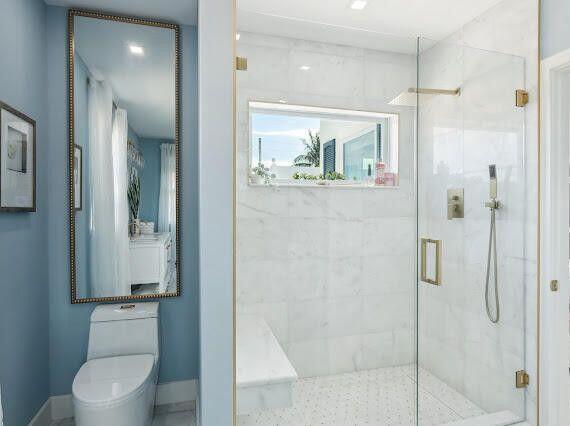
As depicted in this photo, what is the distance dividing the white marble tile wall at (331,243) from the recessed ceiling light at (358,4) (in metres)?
0.24

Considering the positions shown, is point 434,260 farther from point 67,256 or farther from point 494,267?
point 67,256

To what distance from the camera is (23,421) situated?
1.84 m

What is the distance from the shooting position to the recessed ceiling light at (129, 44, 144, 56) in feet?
7.23

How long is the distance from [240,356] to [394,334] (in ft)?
3.44

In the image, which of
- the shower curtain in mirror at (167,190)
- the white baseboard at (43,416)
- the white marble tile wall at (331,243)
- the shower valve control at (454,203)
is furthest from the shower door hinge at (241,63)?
the white baseboard at (43,416)

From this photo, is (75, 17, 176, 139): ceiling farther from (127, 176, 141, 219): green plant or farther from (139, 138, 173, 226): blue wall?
(127, 176, 141, 219): green plant

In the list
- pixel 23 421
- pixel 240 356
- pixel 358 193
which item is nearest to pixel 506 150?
pixel 358 193

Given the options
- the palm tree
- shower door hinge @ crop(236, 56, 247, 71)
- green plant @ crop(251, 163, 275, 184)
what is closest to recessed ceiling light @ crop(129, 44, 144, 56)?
shower door hinge @ crop(236, 56, 247, 71)

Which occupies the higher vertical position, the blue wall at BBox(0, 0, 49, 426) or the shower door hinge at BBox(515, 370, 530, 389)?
the blue wall at BBox(0, 0, 49, 426)

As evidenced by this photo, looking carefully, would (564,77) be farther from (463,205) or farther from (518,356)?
(518,356)

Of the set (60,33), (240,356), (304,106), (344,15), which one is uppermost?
(344,15)

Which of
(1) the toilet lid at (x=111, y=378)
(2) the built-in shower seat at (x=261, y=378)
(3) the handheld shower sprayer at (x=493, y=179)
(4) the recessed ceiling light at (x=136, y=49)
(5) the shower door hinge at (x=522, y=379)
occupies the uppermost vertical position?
(4) the recessed ceiling light at (x=136, y=49)

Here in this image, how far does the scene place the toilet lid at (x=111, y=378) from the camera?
5.51 feet

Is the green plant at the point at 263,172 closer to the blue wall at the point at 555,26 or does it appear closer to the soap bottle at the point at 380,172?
the soap bottle at the point at 380,172
